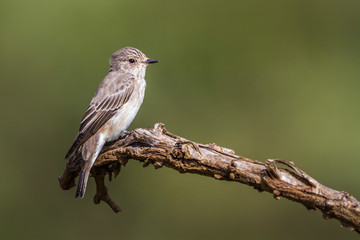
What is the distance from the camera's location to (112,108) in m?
4.83

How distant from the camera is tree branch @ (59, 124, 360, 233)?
288cm

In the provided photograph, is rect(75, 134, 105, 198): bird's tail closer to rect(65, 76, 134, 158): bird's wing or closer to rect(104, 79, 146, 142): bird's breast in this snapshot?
rect(65, 76, 134, 158): bird's wing

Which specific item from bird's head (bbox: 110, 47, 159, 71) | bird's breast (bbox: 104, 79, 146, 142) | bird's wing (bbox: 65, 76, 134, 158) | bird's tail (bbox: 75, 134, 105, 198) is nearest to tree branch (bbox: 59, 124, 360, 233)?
bird's tail (bbox: 75, 134, 105, 198)

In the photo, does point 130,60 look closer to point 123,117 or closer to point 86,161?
point 123,117

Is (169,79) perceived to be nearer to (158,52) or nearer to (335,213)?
(158,52)

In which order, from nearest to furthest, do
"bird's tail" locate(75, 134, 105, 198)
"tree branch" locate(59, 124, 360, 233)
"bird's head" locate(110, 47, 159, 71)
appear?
"tree branch" locate(59, 124, 360, 233) < "bird's tail" locate(75, 134, 105, 198) < "bird's head" locate(110, 47, 159, 71)

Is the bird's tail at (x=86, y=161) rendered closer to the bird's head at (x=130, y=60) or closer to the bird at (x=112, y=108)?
the bird at (x=112, y=108)

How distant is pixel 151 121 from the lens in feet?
19.6

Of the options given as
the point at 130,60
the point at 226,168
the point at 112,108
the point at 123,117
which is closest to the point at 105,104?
the point at 112,108

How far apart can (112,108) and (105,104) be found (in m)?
0.08

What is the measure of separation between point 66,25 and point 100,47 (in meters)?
0.55

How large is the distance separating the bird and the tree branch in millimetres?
159

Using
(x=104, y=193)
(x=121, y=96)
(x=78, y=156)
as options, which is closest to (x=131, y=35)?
(x=121, y=96)

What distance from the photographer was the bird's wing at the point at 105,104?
14.9 ft
